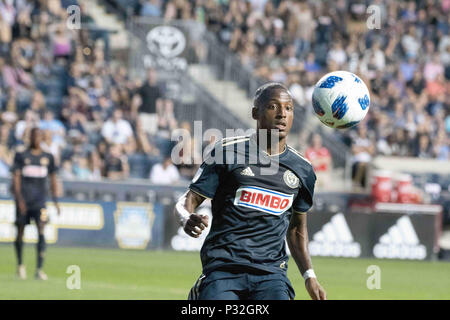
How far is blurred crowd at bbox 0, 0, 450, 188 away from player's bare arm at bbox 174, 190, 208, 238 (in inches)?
454

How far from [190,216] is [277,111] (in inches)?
38.4

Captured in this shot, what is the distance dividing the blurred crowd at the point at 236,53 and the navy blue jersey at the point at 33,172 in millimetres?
2273

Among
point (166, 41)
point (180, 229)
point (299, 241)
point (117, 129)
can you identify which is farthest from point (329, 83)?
point (166, 41)

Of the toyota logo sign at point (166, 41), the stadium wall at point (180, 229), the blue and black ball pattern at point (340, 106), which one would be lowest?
the stadium wall at point (180, 229)

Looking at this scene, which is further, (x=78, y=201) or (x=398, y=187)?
(x=398, y=187)

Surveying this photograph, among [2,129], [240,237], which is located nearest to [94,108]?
[2,129]

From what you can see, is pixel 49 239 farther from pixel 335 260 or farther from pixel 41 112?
pixel 335 260

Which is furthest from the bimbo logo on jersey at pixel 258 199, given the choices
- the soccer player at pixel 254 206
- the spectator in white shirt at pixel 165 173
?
the spectator in white shirt at pixel 165 173

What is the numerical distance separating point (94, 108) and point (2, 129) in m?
2.70

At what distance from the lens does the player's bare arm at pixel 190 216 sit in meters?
6.00

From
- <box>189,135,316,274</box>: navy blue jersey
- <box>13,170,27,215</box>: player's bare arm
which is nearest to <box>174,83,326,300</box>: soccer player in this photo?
<box>189,135,316,274</box>: navy blue jersey

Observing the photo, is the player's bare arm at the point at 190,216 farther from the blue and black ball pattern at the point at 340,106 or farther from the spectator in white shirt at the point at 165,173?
the spectator in white shirt at the point at 165,173

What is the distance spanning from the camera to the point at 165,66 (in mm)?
24891

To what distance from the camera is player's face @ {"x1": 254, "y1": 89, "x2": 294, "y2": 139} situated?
6.55 metres
